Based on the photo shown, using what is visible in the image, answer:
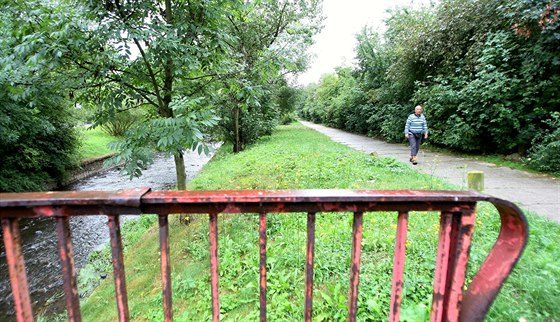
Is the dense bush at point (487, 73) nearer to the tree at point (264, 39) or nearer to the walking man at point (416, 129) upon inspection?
the walking man at point (416, 129)

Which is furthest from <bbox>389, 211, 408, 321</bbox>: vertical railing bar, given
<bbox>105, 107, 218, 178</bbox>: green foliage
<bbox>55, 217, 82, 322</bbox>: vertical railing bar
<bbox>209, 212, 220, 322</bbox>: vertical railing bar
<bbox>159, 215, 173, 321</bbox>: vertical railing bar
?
<bbox>105, 107, 218, 178</bbox>: green foliage

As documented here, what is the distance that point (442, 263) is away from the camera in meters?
1.24

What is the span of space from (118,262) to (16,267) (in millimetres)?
392

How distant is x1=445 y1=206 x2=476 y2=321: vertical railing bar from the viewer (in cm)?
116

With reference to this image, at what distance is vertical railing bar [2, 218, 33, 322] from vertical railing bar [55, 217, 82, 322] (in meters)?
0.17

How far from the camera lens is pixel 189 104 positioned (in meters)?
3.34

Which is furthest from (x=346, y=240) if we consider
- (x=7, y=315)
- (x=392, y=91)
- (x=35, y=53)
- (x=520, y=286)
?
(x=392, y=91)

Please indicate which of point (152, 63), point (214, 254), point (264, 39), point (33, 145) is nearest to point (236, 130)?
point (264, 39)

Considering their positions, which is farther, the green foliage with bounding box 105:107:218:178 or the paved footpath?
the paved footpath

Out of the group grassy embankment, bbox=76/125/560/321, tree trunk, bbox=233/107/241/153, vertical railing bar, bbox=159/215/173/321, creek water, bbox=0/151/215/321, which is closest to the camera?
vertical railing bar, bbox=159/215/173/321

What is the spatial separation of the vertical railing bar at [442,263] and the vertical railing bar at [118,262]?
1.31 metres

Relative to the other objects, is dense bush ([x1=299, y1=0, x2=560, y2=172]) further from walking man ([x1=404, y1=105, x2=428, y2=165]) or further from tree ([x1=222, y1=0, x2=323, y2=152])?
tree ([x1=222, y1=0, x2=323, y2=152])

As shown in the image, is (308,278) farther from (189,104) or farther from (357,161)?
(357,161)

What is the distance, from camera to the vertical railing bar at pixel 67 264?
111 centimetres
